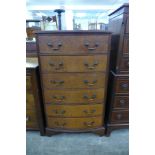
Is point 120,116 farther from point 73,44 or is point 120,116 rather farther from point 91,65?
point 73,44

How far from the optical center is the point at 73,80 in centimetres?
154

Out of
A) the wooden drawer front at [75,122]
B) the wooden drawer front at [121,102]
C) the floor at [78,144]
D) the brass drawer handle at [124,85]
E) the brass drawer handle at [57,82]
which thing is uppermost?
the brass drawer handle at [57,82]

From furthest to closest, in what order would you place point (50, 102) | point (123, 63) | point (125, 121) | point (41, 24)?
point (41, 24) < point (125, 121) < point (50, 102) < point (123, 63)

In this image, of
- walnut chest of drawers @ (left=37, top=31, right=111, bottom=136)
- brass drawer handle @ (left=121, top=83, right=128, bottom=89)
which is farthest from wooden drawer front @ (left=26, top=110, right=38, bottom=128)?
brass drawer handle @ (left=121, top=83, right=128, bottom=89)

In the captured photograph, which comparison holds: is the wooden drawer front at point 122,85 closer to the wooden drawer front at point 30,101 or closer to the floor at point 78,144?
the floor at point 78,144

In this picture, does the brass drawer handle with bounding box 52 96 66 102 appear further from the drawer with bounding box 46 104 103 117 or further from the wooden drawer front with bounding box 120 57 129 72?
the wooden drawer front with bounding box 120 57 129 72

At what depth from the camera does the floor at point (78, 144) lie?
1.59 meters

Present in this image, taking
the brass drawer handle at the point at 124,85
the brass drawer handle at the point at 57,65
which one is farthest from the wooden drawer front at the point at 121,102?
the brass drawer handle at the point at 57,65

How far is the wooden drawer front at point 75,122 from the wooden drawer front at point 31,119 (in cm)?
15

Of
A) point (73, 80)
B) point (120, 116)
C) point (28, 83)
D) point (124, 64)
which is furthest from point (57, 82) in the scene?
point (120, 116)

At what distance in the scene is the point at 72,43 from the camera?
1422mm
